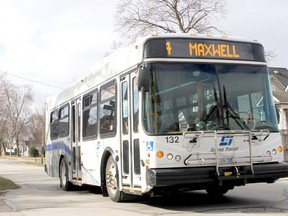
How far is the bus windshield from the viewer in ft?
26.7

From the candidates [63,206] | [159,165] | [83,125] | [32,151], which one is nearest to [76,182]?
[83,125]

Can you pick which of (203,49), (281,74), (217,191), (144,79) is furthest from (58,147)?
(281,74)

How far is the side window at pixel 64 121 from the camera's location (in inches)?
551

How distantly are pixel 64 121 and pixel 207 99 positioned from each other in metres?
7.11

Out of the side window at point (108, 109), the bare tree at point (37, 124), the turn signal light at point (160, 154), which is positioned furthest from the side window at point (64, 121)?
the bare tree at point (37, 124)

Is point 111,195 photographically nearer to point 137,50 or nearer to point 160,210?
point 160,210

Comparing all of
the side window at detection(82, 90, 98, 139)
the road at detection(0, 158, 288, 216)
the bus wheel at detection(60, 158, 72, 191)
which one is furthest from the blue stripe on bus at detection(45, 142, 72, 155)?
the road at detection(0, 158, 288, 216)

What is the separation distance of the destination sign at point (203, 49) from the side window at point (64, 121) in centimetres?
625

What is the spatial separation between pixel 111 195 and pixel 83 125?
2666mm

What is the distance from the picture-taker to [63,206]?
1014cm

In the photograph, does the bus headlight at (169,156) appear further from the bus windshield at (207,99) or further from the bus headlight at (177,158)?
the bus windshield at (207,99)

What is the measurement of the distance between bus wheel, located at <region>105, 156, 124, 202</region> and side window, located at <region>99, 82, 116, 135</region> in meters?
0.73

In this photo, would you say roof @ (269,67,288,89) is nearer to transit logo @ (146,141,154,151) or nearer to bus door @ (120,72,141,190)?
bus door @ (120,72,141,190)

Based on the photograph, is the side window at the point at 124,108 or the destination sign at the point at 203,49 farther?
the side window at the point at 124,108
